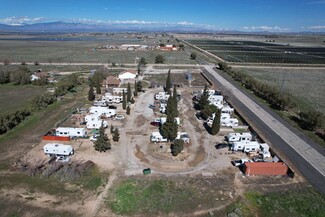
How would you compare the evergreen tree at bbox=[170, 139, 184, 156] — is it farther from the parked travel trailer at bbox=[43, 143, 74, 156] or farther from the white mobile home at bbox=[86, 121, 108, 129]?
the white mobile home at bbox=[86, 121, 108, 129]

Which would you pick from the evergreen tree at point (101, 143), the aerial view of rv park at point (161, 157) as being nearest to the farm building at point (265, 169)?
the aerial view of rv park at point (161, 157)

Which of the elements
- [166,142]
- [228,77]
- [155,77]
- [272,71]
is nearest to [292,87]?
[228,77]

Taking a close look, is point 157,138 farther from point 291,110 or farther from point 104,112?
point 291,110

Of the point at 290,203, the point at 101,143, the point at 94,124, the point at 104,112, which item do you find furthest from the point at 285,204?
the point at 104,112

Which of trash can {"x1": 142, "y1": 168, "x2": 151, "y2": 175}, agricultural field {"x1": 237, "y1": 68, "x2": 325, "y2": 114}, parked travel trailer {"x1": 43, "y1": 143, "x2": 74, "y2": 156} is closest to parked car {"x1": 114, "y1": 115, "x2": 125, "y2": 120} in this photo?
parked travel trailer {"x1": 43, "y1": 143, "x2": 74, "y2": 156}

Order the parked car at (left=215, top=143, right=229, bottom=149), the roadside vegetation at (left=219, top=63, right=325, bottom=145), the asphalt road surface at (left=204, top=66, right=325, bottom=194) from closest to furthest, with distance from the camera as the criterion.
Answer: the asphalt road surface at (left=204, top=66, right=325, bottom=194), the parked car at (left=215, top=143, right=229, bottom=149), the roadside vegetation at (left=219, top=63, right=325, bottom=145)

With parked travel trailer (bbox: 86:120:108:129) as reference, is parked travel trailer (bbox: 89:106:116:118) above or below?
above
